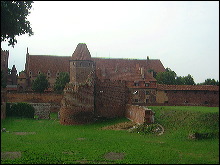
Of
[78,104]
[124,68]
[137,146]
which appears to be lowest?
[137,146]

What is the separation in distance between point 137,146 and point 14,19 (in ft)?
34.2

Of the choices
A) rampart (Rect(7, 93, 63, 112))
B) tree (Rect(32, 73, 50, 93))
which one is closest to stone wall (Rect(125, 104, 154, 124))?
rampart (Rect(7, 93, 63, 112))

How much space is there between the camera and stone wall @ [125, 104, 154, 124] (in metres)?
25.4

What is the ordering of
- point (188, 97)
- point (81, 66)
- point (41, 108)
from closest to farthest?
point (81, 66)
point (188, 97)
point (41, 108)

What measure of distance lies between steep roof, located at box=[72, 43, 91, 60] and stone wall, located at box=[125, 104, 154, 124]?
36.8 ft

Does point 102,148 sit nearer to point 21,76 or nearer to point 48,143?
point 48,143

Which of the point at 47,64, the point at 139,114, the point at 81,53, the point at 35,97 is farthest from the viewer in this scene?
the point at 47,64

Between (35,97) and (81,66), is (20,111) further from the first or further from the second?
(81,66)

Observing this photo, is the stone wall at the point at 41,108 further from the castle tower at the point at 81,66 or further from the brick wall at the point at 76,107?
the brick wall at the point at 76,107

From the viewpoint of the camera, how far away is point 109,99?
36.2m

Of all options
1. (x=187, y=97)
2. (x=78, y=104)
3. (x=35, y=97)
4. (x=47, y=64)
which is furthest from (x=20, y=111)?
(x=47, y=64)

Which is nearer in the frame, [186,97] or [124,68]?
[186,97]

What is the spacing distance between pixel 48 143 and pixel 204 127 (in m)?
10.6

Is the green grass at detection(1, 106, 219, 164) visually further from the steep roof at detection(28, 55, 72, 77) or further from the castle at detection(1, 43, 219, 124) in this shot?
the steep roof at detection(28, 55, 72, 77)
